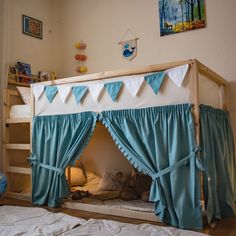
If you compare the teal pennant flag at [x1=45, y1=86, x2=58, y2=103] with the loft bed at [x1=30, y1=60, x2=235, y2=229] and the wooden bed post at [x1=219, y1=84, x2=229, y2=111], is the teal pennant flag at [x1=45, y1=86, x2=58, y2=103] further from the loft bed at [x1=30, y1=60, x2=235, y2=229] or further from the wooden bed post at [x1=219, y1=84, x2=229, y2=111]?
the wooden bed post at [x1=219, y1=84, x2=229, y2=111]

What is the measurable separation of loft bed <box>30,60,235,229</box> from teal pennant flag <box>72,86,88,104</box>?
0.03 ft

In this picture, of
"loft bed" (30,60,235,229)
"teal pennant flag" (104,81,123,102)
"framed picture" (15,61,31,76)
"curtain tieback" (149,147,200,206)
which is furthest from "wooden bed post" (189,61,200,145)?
"framed picture" (15,61,31,76)

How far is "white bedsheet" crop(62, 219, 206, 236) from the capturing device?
6.84ft

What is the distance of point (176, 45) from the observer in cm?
357

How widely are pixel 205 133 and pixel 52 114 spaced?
5.31 ft

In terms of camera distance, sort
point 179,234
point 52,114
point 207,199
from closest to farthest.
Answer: point 179,234
point 207,199
point 52,114

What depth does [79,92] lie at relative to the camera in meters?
2.91

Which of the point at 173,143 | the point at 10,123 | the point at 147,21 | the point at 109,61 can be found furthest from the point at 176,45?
the point at 10,123

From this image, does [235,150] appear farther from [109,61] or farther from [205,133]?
[109,61]

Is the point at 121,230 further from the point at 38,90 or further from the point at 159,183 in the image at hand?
the point at 38,90

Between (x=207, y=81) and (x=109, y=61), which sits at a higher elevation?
(x=109, y=61)

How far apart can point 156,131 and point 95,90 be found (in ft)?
2.51

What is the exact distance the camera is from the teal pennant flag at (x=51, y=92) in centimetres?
309

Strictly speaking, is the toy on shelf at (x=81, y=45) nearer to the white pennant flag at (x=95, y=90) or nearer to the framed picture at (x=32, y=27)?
the framed picture at (x=32, y=27)
